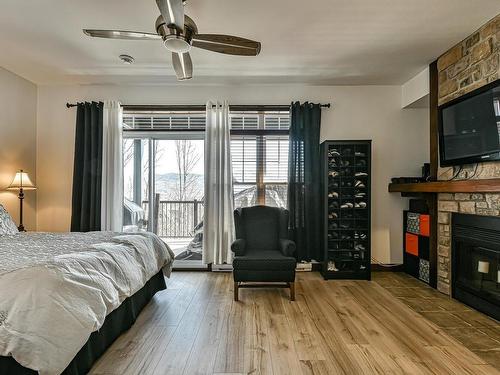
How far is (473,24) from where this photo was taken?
283 cm

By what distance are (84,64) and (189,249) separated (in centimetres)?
290

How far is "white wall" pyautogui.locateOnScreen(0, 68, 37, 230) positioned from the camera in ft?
12.8

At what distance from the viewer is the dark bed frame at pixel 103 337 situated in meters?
1.53

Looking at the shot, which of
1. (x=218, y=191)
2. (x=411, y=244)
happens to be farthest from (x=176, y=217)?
(x=411, y=244)

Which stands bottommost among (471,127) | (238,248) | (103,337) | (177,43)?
(103,337)

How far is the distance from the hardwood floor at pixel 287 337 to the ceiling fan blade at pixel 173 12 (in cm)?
235

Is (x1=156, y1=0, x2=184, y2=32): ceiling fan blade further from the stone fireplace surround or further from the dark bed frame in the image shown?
the stone fireplace surround

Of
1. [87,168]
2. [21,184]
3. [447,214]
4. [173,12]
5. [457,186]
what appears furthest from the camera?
[87,168]

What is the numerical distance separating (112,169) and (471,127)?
441cm

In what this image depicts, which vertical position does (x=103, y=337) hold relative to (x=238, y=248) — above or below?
below

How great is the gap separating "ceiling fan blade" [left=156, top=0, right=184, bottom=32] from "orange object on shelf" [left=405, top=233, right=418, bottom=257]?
152 inches

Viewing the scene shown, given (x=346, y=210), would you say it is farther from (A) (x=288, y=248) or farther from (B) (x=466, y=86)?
(B) (x=466, y=86)

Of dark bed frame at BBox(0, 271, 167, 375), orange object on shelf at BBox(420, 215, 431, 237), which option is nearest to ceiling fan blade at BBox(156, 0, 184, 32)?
dark bed frame at BBox(0, 271, 167, 375)

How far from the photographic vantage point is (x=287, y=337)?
7.98ft
